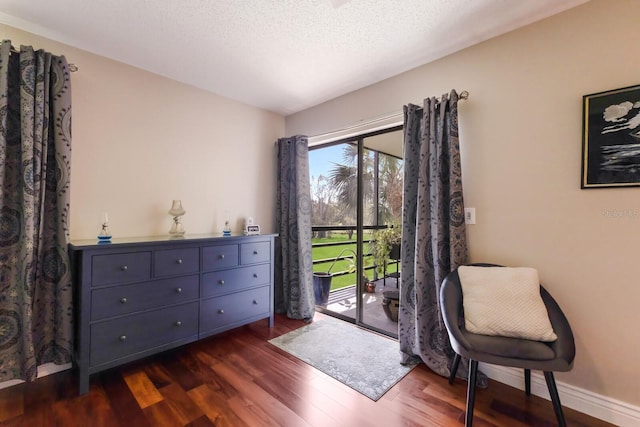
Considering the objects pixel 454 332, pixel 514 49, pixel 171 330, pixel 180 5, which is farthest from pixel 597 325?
pixel 180 5

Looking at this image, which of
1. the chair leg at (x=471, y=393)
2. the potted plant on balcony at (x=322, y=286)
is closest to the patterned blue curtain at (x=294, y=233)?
the potted plant on balcony at (x=322, y=286)

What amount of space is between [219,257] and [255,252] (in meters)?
0.38

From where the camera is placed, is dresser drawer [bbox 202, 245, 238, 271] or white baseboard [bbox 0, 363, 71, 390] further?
dresser drawer [bbox 202, 245, 238, 271]

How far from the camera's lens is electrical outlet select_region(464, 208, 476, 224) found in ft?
6.70

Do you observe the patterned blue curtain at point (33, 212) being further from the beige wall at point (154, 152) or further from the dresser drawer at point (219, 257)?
the dresser drawer at point (219, 257)

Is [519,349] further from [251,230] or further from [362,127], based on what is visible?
[251,230]

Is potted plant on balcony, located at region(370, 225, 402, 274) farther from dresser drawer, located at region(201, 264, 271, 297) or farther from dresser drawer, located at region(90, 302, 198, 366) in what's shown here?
dresser drawer, located at region(90, 302, 198, 366)

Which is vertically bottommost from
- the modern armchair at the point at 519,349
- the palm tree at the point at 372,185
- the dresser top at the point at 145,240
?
the modern armchair at the point at 519,349

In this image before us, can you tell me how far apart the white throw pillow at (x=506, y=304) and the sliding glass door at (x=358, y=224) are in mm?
1131

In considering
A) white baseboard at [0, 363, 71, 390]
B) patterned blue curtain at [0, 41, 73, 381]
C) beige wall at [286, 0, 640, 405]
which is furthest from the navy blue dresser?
beige wall at [286, 0, 640, 405]

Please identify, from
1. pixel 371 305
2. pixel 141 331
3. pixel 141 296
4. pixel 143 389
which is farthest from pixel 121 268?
pixel 371 305

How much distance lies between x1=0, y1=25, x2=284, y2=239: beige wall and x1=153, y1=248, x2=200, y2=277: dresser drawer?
1.77 ft

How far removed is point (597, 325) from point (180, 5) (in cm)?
318

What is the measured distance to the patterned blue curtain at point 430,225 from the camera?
6.53 ft
